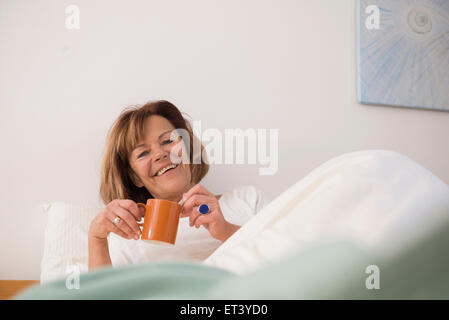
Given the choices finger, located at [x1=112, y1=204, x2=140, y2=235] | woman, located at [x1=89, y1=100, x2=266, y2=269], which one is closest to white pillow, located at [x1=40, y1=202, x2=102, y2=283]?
woman, located at [x1=89, y1=100, x2=266, y2=269]

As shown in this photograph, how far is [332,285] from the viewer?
0.28 meters

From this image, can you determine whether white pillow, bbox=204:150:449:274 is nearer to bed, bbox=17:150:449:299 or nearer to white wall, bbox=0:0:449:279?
bed, bbox=17:150:449:299

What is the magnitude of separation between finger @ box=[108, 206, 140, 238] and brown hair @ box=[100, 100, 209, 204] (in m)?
0.40

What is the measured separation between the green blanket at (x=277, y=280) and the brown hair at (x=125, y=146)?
936 millimetres

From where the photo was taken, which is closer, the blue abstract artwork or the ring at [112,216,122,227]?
the ring at [112,216,122,227]

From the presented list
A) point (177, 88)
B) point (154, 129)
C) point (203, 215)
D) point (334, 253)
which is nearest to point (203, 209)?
point (203, 215)

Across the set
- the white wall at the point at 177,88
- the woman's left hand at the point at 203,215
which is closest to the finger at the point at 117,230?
the woman's left hand at the point at 203,215

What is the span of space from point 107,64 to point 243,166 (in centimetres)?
72

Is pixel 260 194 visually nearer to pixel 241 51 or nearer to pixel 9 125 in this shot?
pixel 241 51

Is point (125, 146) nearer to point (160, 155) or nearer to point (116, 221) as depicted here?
point (160, 155)

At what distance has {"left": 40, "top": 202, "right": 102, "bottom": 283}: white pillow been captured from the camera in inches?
40.6

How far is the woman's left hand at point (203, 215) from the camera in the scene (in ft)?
2.83

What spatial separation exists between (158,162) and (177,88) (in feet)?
1.37
